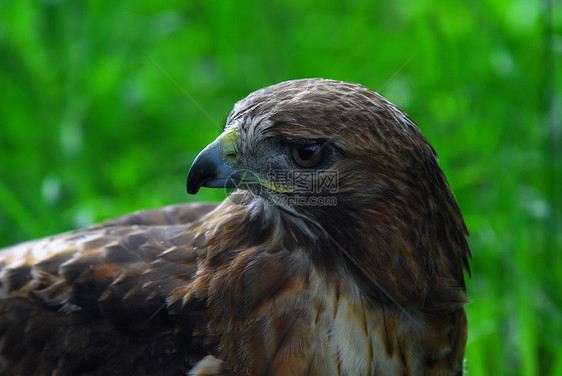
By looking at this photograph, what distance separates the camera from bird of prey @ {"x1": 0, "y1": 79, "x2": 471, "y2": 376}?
2324 millimetres

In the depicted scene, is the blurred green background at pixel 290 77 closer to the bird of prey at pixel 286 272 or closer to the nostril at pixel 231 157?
the bird of prey at pixel 286 272

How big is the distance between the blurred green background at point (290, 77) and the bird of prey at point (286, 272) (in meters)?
1.26

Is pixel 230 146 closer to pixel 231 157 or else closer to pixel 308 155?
pixel 231 157

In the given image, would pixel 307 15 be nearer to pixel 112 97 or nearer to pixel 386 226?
pixel 112 97

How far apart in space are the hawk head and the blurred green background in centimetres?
132

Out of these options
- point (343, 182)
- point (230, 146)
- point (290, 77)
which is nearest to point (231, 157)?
point (230, 146)

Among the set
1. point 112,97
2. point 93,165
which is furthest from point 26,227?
point 112,97

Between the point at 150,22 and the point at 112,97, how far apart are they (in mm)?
734

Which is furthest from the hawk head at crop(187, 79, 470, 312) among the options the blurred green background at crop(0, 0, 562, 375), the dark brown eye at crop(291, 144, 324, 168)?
the blurred green background at crop(0, 0, 562, 375)

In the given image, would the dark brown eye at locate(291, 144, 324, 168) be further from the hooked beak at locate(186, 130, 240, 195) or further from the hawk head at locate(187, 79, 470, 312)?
the hooked beak at locate(186, 130, 240, 195)

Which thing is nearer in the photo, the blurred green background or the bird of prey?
the bird of prey

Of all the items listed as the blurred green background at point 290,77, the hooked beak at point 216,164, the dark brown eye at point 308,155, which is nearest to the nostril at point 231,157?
the hooked beak at point 216,164

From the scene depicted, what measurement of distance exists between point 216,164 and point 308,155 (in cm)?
27

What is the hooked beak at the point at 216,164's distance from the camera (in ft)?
7.63
